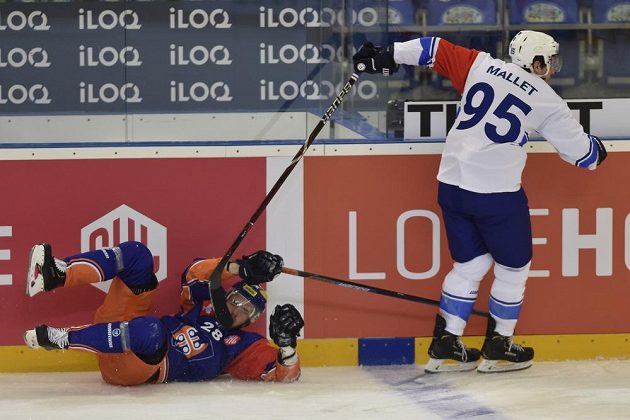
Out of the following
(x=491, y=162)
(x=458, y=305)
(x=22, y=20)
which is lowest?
(x=458, y=305)

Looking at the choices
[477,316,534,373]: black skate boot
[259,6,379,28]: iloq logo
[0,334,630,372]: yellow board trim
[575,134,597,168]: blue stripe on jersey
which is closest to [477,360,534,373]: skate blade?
[477,316,534,373]: black skate boot

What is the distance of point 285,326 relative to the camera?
15.9 ft

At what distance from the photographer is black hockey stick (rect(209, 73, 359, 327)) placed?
4.92 m

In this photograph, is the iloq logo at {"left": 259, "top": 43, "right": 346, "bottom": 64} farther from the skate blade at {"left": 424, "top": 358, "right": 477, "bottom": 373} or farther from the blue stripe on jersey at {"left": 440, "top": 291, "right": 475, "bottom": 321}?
the skate blade at {"left": 424, "top": 358, "right": 477, "bottom": 373}

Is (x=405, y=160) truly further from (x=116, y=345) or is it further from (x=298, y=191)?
(x=116, y=345)

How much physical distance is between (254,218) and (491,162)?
0.87 m

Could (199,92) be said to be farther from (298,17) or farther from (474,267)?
(474,267)

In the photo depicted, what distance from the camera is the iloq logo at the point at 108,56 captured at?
5.28 metres

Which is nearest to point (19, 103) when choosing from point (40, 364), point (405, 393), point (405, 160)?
point (40, 364)

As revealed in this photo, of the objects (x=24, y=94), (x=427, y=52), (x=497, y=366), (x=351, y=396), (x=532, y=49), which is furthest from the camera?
(x=24, y=94)

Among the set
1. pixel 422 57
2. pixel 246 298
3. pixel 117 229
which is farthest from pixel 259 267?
pixel 422 57

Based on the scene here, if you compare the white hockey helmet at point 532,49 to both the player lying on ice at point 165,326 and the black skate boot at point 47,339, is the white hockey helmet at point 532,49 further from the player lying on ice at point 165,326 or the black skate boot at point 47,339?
the black skate boot at point 47,339

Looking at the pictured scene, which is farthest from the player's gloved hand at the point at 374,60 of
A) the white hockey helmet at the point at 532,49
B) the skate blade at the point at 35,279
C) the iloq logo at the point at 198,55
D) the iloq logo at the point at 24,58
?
the skate blade at the point at 35,279

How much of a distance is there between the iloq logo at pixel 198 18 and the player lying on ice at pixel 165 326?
0.90m
